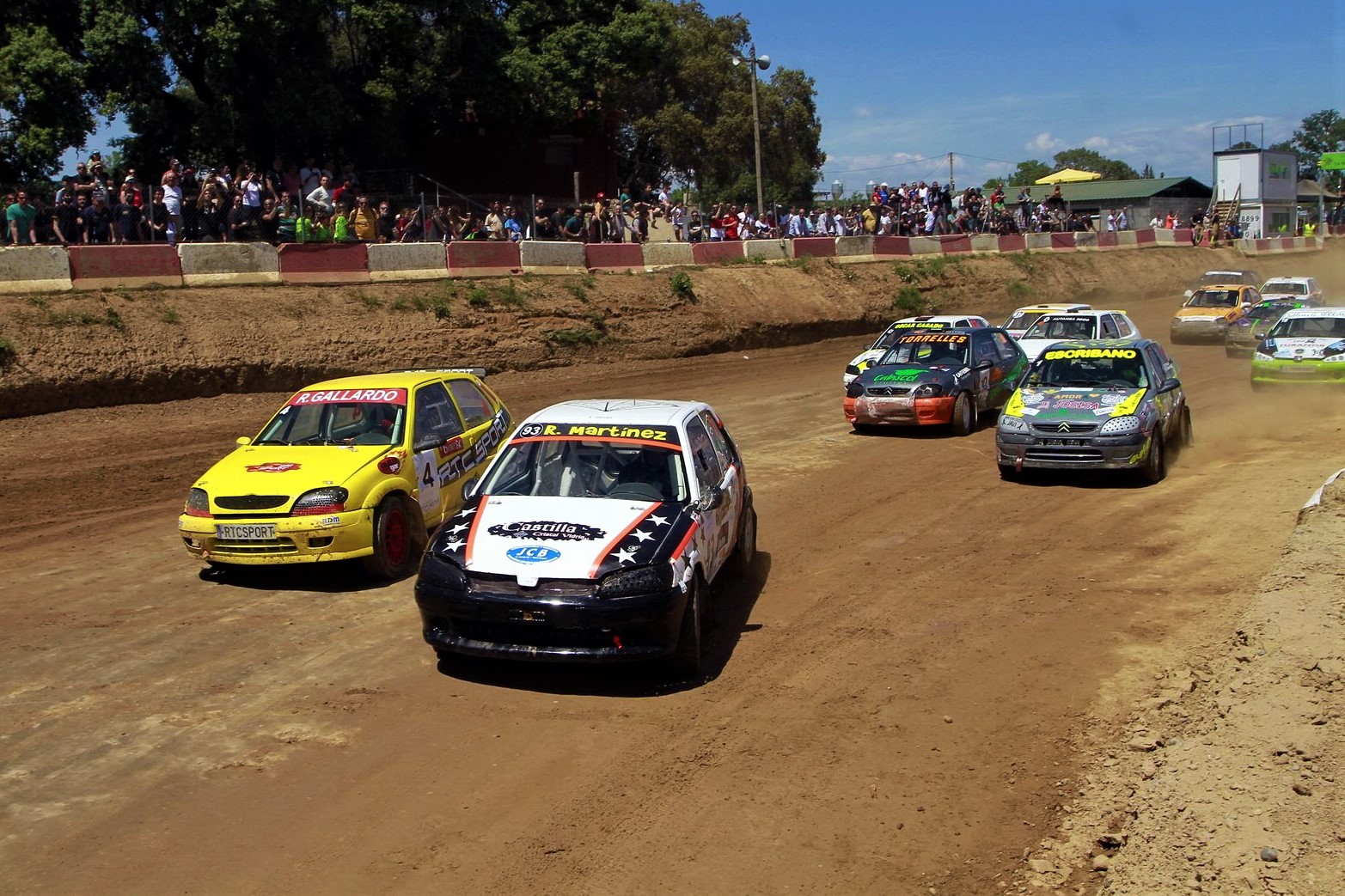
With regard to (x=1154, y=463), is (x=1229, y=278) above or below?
above

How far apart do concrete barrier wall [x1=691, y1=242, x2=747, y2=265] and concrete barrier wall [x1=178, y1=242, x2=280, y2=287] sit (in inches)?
445

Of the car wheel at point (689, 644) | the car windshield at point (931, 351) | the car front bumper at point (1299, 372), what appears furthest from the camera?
the car front bumper at point (1299, 372)

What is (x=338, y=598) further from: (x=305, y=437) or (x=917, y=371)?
(x=917, y=371)

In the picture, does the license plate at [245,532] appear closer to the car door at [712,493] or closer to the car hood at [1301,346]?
the car door at [712,493]

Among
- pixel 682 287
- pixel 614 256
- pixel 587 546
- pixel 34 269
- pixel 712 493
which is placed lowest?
pixel 587 546

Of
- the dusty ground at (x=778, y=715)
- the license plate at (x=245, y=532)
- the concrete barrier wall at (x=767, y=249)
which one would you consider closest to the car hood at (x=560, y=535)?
the dusty ground at (x=778, y=715)

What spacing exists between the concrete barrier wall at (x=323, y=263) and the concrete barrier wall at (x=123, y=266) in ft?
6.59

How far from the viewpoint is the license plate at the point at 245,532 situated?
977 cm

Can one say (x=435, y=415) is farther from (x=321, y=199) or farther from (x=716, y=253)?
(x=716, y=253)

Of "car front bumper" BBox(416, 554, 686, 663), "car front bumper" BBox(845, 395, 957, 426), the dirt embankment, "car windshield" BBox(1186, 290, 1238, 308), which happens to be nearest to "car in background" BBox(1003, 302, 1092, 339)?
"car front bumper" BBox(845, 395, 957, 426)

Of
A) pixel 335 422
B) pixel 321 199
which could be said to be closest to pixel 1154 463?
pixel 335 422

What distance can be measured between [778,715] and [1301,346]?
1648cm

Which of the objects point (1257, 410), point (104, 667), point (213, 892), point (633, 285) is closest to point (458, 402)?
point (104, 667)

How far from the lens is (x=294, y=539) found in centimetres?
976
